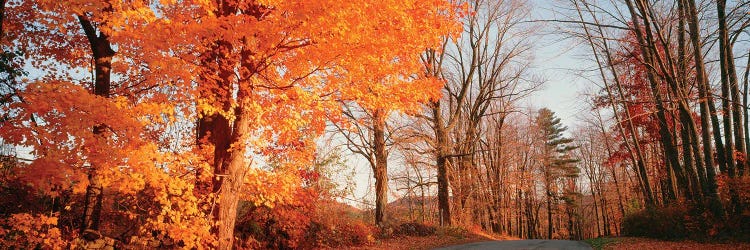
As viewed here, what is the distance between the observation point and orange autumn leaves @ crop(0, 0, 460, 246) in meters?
6.59

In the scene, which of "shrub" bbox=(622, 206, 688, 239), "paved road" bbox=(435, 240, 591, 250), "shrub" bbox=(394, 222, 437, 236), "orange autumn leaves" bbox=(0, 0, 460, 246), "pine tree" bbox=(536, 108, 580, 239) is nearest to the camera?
"orange autumn leaves" bbox=(0, 0, 460, 246)

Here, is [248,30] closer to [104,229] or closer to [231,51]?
[231,51]

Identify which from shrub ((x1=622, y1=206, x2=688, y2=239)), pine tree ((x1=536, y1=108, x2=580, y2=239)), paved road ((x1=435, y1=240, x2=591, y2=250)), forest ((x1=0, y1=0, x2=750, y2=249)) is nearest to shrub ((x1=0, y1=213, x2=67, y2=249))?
forest ((x1=0, y1=0, x2=750, y2=249))

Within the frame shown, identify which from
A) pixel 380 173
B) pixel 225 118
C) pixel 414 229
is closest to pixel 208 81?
pixel 225 118

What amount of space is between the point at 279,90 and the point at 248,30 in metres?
1.38

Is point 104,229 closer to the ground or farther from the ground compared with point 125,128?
closer to the ground

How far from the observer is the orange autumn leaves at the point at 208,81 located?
659 centimetres

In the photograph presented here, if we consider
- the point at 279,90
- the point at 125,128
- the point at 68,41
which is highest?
the point at 68,41

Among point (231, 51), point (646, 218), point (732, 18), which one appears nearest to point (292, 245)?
point (231, 51)

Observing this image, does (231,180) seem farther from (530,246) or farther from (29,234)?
(530,246)

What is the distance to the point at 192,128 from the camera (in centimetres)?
1325

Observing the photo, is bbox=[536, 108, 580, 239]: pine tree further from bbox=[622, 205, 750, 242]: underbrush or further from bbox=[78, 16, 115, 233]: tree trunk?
bbox=[78, 16, 115, 233]: tree trunk

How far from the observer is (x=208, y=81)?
7.65m

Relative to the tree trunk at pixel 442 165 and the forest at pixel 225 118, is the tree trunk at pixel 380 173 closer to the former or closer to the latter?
the forest at pixel 225 118
